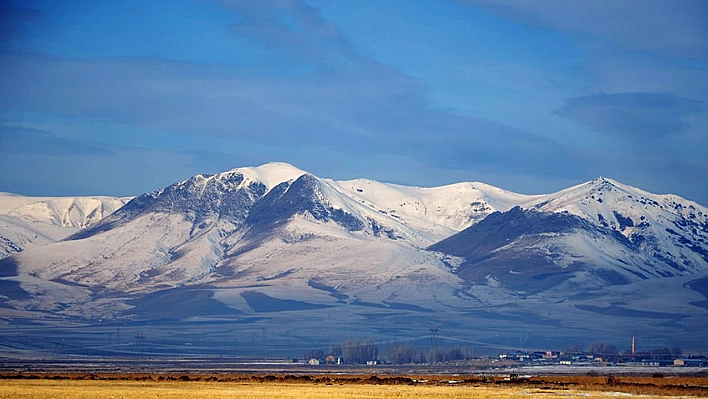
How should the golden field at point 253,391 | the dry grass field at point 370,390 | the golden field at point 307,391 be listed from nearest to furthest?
the golden field at point 253,391
the golden field at point 307,391
the dry grass field at point 370,390

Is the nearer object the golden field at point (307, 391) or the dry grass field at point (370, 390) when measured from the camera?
the golden field at point (307, 391)

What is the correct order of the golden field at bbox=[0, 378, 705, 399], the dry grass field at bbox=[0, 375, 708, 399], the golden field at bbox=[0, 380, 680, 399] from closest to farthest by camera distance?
the golden field at bbox=[0, 380, 680, 399]
the golden field at bbox=[0, 378, 705, 399]
the dry grass field at bbox=[0, 375, 708, 399]

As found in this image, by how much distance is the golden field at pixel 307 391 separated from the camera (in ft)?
270

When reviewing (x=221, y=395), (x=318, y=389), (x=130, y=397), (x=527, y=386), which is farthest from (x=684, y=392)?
(x=130, y=397)

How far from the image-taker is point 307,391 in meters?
90.1

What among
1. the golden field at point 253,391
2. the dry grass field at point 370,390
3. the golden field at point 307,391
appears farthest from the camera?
the dry grass field at point 370,390

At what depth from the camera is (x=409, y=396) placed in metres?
83.4

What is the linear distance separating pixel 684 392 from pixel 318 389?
28.3 meters

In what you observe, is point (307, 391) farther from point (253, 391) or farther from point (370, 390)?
point (370, 390)

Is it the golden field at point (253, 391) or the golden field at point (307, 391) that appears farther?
the golden field at point (307, 391)

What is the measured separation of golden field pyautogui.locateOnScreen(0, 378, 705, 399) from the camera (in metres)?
82.3

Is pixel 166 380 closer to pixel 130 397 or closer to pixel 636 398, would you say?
pixel 130 397

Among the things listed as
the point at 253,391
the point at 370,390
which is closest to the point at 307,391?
the point at 253,391

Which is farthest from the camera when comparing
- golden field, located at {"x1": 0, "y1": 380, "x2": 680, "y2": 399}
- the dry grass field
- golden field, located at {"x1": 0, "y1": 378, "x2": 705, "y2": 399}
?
the dry grass field
